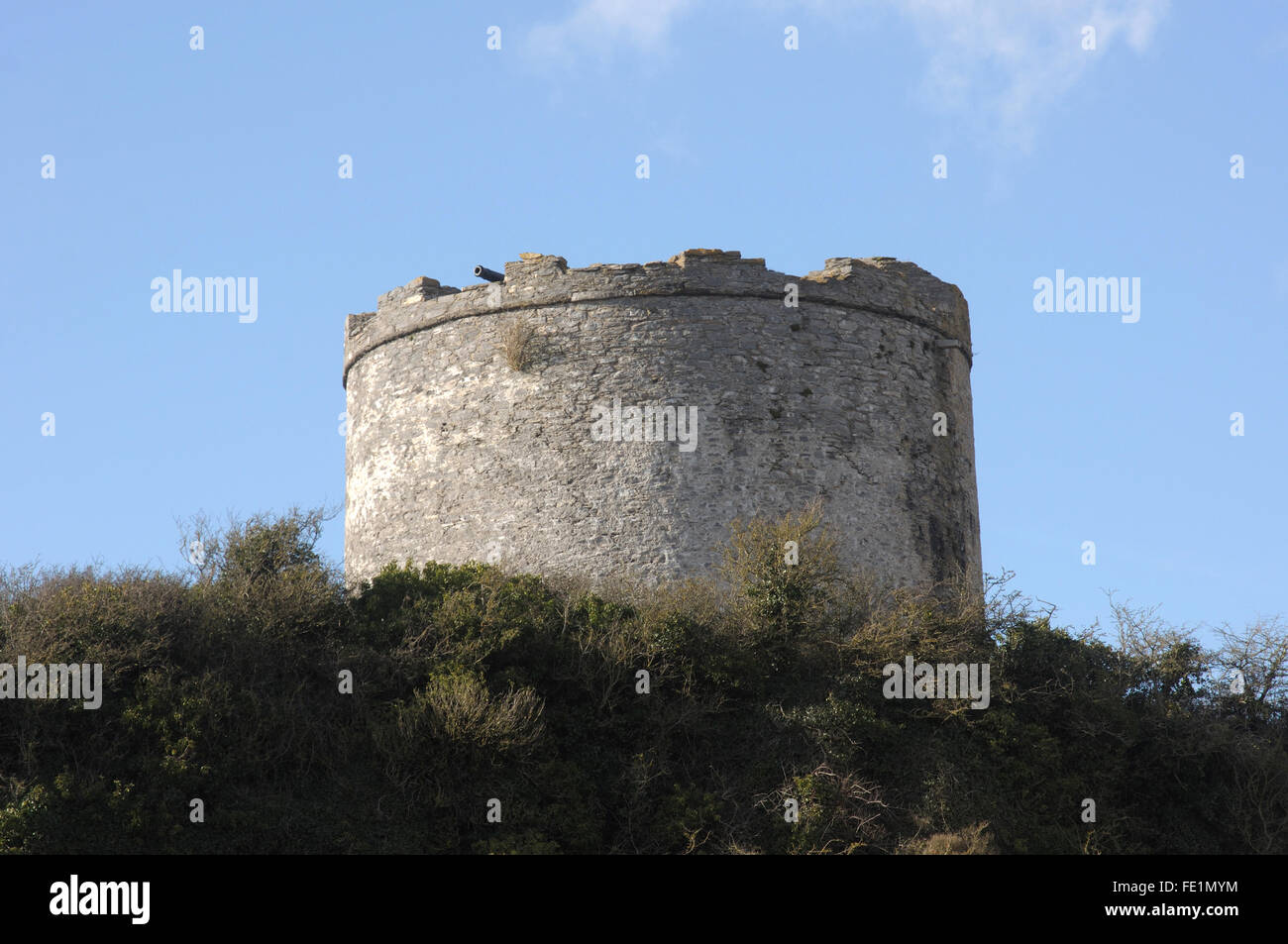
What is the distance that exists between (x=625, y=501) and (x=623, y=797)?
473 centimetres

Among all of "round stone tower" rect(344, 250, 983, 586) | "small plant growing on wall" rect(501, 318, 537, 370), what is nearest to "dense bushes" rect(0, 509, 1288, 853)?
"round stone tower" rect(344, 250, 983, 586)

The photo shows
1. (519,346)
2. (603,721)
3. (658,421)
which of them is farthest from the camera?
(519,346)

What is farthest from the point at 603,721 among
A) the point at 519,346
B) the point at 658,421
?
the point at 519,346

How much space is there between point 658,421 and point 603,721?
184 inches

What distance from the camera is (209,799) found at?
59.3 ft

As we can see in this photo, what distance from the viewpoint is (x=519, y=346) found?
23453 mm

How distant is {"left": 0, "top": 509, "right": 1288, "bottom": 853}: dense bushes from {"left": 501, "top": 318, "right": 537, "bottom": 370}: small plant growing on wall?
334 centimetres

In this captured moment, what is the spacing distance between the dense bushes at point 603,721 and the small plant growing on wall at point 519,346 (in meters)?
3.34

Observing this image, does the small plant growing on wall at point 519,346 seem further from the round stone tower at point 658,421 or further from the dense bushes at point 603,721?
the dense bushes at point 603,721

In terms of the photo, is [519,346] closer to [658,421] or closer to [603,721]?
[658,421]

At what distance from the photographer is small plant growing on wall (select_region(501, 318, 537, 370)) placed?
76.9 feet

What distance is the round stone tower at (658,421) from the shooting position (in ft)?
74.4
